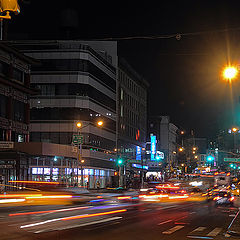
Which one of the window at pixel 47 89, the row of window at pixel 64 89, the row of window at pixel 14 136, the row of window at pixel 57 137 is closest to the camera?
the row of window at pixel 14 136

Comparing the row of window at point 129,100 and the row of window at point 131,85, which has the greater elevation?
the row of window at point 131,85

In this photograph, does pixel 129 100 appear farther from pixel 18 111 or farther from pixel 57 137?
pixel 18 111

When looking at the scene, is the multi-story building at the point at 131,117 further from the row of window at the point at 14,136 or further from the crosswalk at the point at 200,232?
the crosswalk at the point at 200,232

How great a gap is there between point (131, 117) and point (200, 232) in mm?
76075

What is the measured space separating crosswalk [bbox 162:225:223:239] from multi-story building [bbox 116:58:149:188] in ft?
196

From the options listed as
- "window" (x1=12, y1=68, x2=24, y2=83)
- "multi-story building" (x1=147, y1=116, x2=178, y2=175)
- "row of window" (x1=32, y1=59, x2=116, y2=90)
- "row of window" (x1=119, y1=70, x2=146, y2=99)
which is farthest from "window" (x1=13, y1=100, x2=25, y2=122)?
"multi-story building" (x1=147, y1=116, x2=178, y2=175)

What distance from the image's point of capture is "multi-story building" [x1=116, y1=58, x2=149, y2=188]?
85.8 metres

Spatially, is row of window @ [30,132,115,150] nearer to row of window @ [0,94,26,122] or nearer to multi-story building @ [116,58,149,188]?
row of window @ [0,94,26,122]

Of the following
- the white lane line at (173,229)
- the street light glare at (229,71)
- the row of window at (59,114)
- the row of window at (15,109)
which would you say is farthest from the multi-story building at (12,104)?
the street light glare at (229,71)

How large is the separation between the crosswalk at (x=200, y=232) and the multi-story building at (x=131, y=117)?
59711mm

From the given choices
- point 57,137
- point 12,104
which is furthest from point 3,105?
point 57,137

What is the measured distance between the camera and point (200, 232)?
18.0 metres

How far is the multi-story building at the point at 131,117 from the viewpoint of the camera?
85750mm

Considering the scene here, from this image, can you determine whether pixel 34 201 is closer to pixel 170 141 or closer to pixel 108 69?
pixel 108 69
